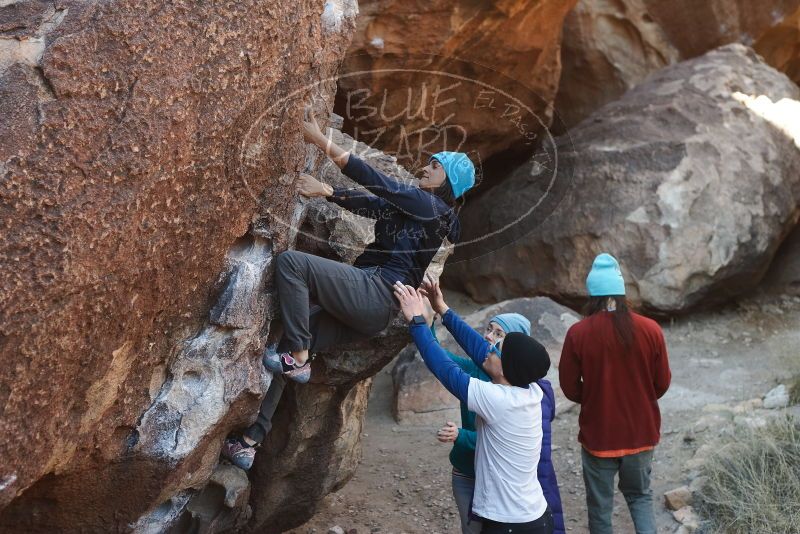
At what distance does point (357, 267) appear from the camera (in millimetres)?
3604

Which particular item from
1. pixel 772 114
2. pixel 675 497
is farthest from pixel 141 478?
pixel 772 114

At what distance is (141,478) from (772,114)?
6.06 metres

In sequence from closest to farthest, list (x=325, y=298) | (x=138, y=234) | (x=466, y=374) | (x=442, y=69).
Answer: (x=138, y=234)
(x=466, y=374)
(x=325, y=298)
(x=442, y=69)

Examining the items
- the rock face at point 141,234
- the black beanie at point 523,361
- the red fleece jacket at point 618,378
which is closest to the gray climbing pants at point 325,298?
the rock face at point 141,234

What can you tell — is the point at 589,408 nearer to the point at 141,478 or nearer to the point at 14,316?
the point at 141,478

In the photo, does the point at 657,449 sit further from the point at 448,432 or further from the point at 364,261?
the point at 364,261

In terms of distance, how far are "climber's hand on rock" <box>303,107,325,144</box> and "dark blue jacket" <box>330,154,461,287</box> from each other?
25 cm

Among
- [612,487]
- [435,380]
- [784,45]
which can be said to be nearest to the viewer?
[612,487]

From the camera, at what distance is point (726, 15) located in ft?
28.8

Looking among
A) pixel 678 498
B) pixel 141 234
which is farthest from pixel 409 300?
pixel 678 498

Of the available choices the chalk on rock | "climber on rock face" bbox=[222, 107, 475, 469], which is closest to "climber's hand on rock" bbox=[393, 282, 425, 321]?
"climber on rock face" bbox=[222, 107, 475, 469]

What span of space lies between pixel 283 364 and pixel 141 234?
0.85m

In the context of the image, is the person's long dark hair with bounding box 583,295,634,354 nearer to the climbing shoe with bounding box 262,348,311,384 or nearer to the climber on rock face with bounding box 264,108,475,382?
the climber on rock face with bounding box 264,108,475,382

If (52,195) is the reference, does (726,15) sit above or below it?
above
